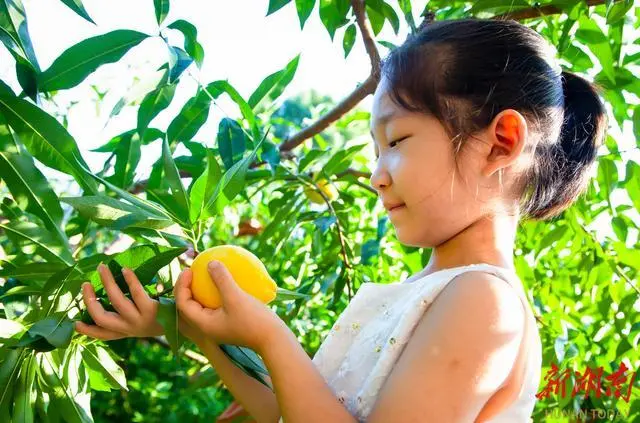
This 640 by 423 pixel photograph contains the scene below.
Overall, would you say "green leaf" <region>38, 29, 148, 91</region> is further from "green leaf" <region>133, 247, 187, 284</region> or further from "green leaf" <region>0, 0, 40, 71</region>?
"green leaf" <region>133, 247, 187, 284</region>

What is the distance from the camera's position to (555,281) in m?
2.26

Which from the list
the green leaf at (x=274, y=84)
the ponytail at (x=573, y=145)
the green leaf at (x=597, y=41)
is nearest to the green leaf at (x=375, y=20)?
the green leaf at (x=274, y=84)

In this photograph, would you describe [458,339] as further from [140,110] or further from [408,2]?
[408,2]

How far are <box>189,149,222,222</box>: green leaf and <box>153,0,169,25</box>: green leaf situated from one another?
29cm

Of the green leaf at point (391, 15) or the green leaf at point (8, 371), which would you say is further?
the green leaf at point (391, 15)

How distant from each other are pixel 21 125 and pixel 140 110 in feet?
0.76

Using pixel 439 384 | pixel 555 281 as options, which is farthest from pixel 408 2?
pixel 555 281

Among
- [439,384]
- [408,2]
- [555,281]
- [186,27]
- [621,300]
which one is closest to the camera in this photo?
[439,384]

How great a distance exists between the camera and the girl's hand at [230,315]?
34.6 inches

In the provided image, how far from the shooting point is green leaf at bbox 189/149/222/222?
99cm

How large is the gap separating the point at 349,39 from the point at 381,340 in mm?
851

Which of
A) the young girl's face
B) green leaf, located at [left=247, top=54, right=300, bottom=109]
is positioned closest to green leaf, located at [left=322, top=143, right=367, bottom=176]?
green leaf, located at [left=247, top=54, right=300, bottom=109]

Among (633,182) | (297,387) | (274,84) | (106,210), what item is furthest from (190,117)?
(633,182)
